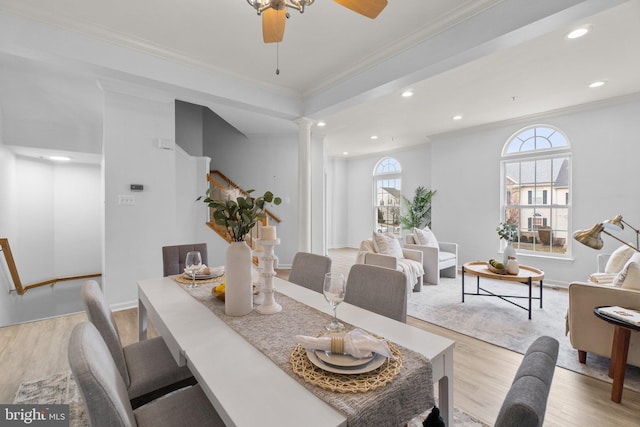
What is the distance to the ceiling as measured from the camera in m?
2.29

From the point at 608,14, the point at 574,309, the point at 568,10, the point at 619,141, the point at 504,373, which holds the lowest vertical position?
the point at 504,373

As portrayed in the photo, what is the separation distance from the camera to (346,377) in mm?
866

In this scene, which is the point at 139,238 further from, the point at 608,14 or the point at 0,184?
the point at 608,14

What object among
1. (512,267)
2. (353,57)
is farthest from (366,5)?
(512,267)

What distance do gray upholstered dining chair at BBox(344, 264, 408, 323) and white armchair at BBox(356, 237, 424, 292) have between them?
1.94 m

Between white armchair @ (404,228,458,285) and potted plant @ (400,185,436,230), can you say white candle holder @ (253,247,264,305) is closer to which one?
white armchair @ (404,228,458,285)

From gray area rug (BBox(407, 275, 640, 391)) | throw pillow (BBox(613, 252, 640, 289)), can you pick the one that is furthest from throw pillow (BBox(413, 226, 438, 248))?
throw pillow (BBox(613, 252, 640, 289))

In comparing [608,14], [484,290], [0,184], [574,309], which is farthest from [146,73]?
[484,290]

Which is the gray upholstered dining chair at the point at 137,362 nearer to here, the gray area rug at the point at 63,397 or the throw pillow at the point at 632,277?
the gray area rug at the point at 63,397

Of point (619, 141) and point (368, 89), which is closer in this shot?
point (368, 89)

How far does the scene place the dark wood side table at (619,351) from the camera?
1.86 m

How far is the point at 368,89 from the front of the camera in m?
3.15

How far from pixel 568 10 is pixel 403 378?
8.14ft

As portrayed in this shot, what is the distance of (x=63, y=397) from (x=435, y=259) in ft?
14.5
